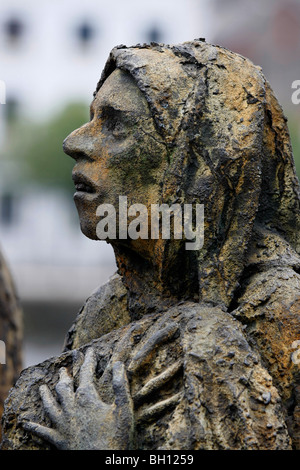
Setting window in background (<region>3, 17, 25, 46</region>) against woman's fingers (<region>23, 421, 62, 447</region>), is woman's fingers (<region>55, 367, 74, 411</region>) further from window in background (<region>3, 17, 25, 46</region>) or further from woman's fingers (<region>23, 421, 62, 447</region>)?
window in background (<region>3, 17, 25, 46</region>)

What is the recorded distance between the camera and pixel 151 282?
3826mm

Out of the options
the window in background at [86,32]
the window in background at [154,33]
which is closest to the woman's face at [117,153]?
the window in background at [86,32]

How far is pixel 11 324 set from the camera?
20.1ft

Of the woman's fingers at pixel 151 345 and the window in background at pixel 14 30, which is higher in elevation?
the window in background at pixel 14 30

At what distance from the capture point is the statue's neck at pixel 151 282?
373 cm

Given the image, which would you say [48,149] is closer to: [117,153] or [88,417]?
[117,153]

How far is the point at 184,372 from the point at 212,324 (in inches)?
8.9

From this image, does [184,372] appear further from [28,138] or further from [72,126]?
[28,138]

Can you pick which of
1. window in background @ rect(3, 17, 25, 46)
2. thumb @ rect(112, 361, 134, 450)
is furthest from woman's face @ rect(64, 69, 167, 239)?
window in background @ rect(3, 17, 25, 46)

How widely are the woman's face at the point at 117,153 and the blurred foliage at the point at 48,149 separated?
21759 millimetres

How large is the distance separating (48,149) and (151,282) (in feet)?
75.7

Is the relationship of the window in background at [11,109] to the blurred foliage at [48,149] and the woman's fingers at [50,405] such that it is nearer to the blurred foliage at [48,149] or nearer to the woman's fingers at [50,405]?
the blurred foliage at [48,149]

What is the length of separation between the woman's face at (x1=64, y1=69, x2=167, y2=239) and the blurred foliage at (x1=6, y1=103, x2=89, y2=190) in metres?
21.8
